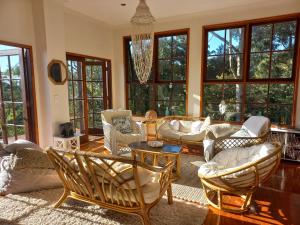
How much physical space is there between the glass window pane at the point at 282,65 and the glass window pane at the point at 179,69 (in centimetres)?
186

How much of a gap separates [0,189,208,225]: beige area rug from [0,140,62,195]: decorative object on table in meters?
0.14

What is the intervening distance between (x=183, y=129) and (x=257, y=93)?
1698 millimetres

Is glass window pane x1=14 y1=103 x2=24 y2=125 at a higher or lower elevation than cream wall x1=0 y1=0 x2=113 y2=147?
lower

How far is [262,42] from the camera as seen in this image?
4.32 meters

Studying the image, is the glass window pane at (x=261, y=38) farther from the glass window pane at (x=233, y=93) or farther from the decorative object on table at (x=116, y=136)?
the decorative object on table at (x=116, y=136)

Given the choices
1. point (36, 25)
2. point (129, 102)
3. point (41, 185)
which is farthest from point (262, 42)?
point (41, 185)

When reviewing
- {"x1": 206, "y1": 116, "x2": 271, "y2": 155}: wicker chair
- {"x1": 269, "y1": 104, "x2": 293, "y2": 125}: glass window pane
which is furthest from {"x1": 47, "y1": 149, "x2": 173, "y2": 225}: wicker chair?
{"x1": 269, "y1": 104, "x2": 293, "y2": 125}: glass window pane

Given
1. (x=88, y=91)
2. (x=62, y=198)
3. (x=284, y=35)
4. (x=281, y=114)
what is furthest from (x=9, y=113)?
(x=284, y=35)

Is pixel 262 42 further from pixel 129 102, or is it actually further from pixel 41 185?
pixel 41 185

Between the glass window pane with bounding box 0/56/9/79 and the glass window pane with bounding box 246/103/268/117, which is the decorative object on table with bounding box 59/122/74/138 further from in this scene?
the glass window pane with bounding box 246/103/268/117

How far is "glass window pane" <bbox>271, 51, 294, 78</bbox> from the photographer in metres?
4.15

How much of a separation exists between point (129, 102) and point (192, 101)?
1819 mm

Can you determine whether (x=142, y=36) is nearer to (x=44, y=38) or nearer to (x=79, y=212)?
(x=44, y=38)

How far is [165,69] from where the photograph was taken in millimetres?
5375
